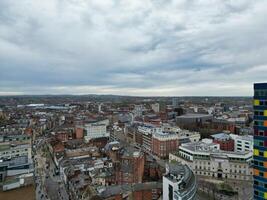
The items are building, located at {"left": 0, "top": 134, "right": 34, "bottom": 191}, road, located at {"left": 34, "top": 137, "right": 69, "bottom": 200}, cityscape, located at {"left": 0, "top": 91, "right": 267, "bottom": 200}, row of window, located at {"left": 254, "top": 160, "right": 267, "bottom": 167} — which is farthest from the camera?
road, located at {"left": 34, "top": 137, "right": 69, "bottom": 200}

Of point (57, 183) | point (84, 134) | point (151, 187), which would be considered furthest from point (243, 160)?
point (84, 134)

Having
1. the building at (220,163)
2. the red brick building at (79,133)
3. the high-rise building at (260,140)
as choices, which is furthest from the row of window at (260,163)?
the red brick building at (79,133)

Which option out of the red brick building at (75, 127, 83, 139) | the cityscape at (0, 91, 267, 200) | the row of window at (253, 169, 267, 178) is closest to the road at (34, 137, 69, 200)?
the cityscape at (0, 91, 267, 200)

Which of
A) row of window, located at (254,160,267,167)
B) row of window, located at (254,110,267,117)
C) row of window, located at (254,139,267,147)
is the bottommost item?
row of window, located at (254,160,267,167)

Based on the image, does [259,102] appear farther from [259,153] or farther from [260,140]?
[259,153]

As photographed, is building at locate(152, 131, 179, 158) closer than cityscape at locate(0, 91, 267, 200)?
No

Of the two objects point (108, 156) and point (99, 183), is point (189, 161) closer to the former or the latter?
A: point (108, 156)

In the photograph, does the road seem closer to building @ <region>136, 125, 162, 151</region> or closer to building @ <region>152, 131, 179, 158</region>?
building @ <region>152, 131, 179, 158</region>

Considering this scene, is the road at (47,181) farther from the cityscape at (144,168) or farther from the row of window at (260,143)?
the row of window at (260,143)

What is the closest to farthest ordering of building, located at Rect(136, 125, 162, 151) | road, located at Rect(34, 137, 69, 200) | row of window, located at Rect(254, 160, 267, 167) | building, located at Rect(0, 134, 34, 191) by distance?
row of window, located at Rect(254, 160, 267, 167) < building, located at Rect(0, 134, 34, 191) < road, located at Rect(34, 137, 69, 200) < building, located at Rect(136, 125, 162, 151)
